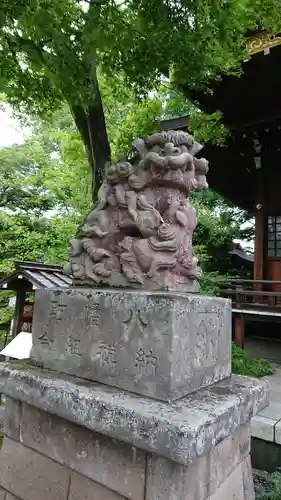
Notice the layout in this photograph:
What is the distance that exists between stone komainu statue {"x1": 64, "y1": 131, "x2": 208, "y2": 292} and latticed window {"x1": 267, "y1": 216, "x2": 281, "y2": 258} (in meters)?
7.39

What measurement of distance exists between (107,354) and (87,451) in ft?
1.65

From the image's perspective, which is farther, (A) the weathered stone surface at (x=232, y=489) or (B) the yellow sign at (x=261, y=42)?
(B) the yellow sign at (x=261, y=42)

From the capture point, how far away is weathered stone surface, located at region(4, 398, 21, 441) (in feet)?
7.05

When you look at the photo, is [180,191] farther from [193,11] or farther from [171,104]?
[171,104]

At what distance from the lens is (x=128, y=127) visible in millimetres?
Answer: 6289

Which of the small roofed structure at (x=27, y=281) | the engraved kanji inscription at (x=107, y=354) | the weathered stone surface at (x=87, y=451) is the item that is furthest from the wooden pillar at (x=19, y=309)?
the engraved kanji inscription at (x=107, y=354)

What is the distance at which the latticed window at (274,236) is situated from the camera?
8.98 metres

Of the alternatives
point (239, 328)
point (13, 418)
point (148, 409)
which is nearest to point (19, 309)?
point (239, 328)

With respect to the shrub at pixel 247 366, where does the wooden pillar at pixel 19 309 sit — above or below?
above

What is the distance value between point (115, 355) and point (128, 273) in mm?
466

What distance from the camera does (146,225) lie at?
79.9 inches

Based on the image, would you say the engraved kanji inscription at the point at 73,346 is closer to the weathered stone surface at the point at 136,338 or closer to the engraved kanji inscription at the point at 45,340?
the weathered stone surface at the point at 136,338

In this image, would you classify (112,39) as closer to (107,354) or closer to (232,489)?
(107,354)

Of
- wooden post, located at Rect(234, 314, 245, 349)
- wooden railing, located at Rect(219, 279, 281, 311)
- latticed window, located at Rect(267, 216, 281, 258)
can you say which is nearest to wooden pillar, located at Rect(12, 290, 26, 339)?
wooden railing, located at Rect(219, 279, 281, 311)
